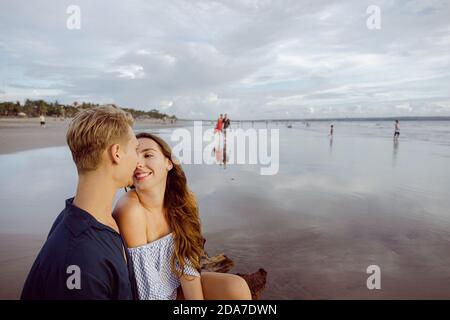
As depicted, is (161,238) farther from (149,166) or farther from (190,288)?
(149,166)

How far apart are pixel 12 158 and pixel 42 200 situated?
778 centimetres

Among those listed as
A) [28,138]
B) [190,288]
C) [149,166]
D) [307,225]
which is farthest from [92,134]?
[28,138]

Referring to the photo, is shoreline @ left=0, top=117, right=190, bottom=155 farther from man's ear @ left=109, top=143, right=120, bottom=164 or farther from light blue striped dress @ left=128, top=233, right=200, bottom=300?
man's ear @ left=109, top=143, right=120, bottom=164

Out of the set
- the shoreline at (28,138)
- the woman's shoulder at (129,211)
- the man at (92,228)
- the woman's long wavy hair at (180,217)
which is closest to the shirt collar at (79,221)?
the man at (92,228)

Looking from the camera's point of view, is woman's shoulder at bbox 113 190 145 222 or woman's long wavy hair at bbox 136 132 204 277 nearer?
woman's shoulder at bbox 113 190 145 222

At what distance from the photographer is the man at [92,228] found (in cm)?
158

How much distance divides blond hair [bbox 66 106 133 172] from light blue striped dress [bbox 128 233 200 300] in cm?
77

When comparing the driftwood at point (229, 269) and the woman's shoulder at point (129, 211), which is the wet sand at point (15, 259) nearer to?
the driftwood at point (229, 269)

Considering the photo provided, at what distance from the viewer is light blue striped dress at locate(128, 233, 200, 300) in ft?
7.65

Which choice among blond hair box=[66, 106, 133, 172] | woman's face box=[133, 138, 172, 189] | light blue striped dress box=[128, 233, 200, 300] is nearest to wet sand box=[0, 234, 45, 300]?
light blue striped dress box=[128, 233, 200, 300]

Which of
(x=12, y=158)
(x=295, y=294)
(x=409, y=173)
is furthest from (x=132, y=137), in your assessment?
(x=12, y=158)
